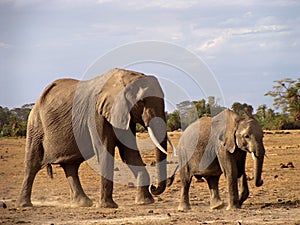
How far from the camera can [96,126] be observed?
1323 centimetres

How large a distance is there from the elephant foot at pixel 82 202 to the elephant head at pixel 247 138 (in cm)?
332

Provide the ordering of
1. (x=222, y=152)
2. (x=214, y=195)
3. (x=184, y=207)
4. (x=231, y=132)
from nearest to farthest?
(x=231, y=132) → (x=222, y=152) → (x=184, y=207) → (x=214, y=195)

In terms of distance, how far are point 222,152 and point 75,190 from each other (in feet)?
11.7

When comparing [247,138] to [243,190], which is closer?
[247,138]

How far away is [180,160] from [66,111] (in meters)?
2.74

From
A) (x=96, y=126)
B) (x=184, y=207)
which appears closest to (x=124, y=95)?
(x=96, y=126)

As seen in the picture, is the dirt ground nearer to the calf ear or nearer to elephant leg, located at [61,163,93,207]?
elephant leg, located at [61,163,93,207]

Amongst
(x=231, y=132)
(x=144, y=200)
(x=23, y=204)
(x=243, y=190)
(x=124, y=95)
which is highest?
(x=124, y=95)

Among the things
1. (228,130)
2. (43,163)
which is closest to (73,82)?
(43,163)

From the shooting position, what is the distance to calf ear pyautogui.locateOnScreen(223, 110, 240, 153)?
38.9 feet

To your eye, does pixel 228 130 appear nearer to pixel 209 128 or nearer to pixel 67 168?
pixel 209 128

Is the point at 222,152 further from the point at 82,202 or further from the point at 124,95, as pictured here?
the point at 82,202

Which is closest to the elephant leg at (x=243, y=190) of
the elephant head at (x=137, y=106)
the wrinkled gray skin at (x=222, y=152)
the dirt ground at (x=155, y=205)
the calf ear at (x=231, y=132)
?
the wrinkled gray skin at (x=222, y=152)

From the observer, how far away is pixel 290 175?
1677cm
